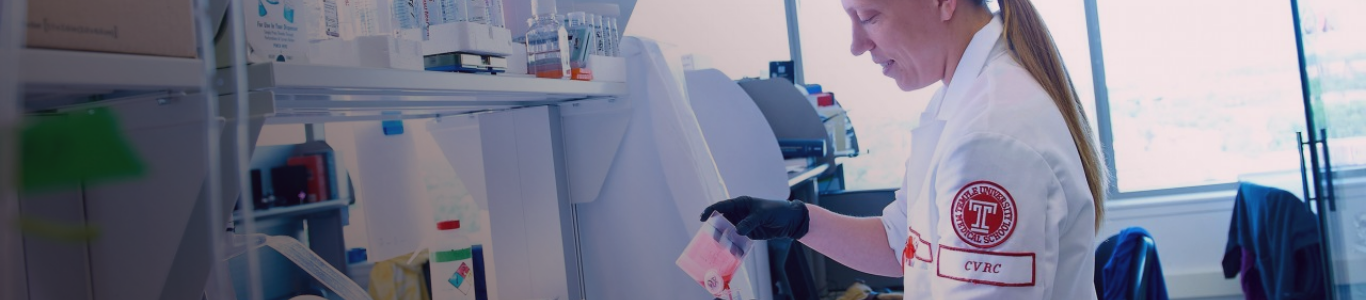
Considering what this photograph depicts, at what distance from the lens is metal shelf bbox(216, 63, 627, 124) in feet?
2.52

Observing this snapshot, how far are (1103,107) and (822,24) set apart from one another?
177cm

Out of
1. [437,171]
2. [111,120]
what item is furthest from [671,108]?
[111,120]

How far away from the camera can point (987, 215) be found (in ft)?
3.24

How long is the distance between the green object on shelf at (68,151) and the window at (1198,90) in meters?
5.50

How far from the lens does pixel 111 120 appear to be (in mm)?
407

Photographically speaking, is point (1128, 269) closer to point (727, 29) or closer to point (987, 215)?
point (987, 215)

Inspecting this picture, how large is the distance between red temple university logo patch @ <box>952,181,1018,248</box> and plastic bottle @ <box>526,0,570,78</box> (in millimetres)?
659

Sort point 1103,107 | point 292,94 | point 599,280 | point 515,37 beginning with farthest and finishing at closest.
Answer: point 1103,107
point 599,280
point 515,37
point 292,94

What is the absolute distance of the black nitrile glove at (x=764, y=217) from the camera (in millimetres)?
1557

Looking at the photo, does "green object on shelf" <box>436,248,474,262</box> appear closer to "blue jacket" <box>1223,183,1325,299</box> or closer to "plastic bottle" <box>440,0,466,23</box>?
"plastic bottle" <box>440,0,466,23</box>

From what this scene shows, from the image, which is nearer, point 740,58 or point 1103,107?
point 1103,107

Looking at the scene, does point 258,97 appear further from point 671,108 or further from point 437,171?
point 437,171

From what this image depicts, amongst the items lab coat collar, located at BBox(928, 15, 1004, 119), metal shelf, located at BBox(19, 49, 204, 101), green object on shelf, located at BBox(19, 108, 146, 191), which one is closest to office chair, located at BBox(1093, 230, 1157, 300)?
lab coat collar, located at BBox(928, 15, 1004, 119)

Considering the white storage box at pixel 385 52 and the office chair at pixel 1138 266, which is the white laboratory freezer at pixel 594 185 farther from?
the office chair at pixel 1138 266
